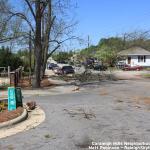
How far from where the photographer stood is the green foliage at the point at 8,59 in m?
64.2

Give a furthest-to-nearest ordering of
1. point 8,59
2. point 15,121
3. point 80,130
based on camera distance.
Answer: point 8,59, point 15,121, point 80,130

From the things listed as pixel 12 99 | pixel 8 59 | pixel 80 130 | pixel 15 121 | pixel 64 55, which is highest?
pixel 64 55

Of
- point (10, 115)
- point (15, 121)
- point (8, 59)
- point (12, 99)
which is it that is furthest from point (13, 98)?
point (8, 59)

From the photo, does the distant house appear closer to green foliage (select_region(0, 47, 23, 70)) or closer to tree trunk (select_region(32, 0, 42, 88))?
green foliage (select_region(0, 47, 23, 70))

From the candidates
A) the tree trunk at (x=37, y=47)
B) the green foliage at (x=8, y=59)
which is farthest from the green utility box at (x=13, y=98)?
the green foliage at (x=8, y=59)

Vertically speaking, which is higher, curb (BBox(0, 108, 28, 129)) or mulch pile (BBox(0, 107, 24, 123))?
mulch pile (BBox(0, 107, 24, 123))

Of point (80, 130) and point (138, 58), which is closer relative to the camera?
point (80, 130)

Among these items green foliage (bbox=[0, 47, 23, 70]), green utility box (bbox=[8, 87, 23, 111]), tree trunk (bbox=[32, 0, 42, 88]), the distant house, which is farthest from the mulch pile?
the distant house

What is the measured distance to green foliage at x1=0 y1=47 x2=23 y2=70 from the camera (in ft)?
211

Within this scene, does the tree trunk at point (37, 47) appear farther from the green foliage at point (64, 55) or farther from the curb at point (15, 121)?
the green foliage at point (64, 55)

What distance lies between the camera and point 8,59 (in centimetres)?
6456

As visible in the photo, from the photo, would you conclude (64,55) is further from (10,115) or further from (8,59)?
(10,115)

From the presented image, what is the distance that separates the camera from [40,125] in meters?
13.9

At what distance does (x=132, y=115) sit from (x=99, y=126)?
3.34m
